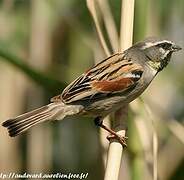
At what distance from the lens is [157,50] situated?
2.74m

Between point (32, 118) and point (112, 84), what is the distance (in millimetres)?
461

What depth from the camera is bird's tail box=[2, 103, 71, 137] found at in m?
2.44

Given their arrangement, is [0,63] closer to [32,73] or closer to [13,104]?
[13,104]

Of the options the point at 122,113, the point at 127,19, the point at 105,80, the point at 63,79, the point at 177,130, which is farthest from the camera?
the point at 63,79

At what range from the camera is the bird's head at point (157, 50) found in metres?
2.69

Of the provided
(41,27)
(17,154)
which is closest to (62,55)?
(41,27)

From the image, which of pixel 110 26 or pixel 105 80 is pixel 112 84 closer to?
pixel 105 80

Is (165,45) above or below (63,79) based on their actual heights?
below

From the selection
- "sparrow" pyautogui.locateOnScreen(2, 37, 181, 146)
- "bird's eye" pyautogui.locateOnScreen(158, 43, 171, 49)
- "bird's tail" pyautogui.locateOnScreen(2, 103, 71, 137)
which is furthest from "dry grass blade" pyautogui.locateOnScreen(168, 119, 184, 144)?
"bird's tail" pyautogui.locateOnScreen(2, 103, 71, 137)

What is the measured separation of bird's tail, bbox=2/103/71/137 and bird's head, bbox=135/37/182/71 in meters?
0.51

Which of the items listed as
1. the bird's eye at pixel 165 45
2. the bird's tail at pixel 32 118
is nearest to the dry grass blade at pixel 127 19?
the bird's eye at pixel 165 45

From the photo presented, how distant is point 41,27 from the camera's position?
3.58 metres

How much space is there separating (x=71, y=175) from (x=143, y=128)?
951 mm

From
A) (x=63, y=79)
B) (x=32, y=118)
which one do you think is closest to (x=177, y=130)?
(x=32, y=118)
